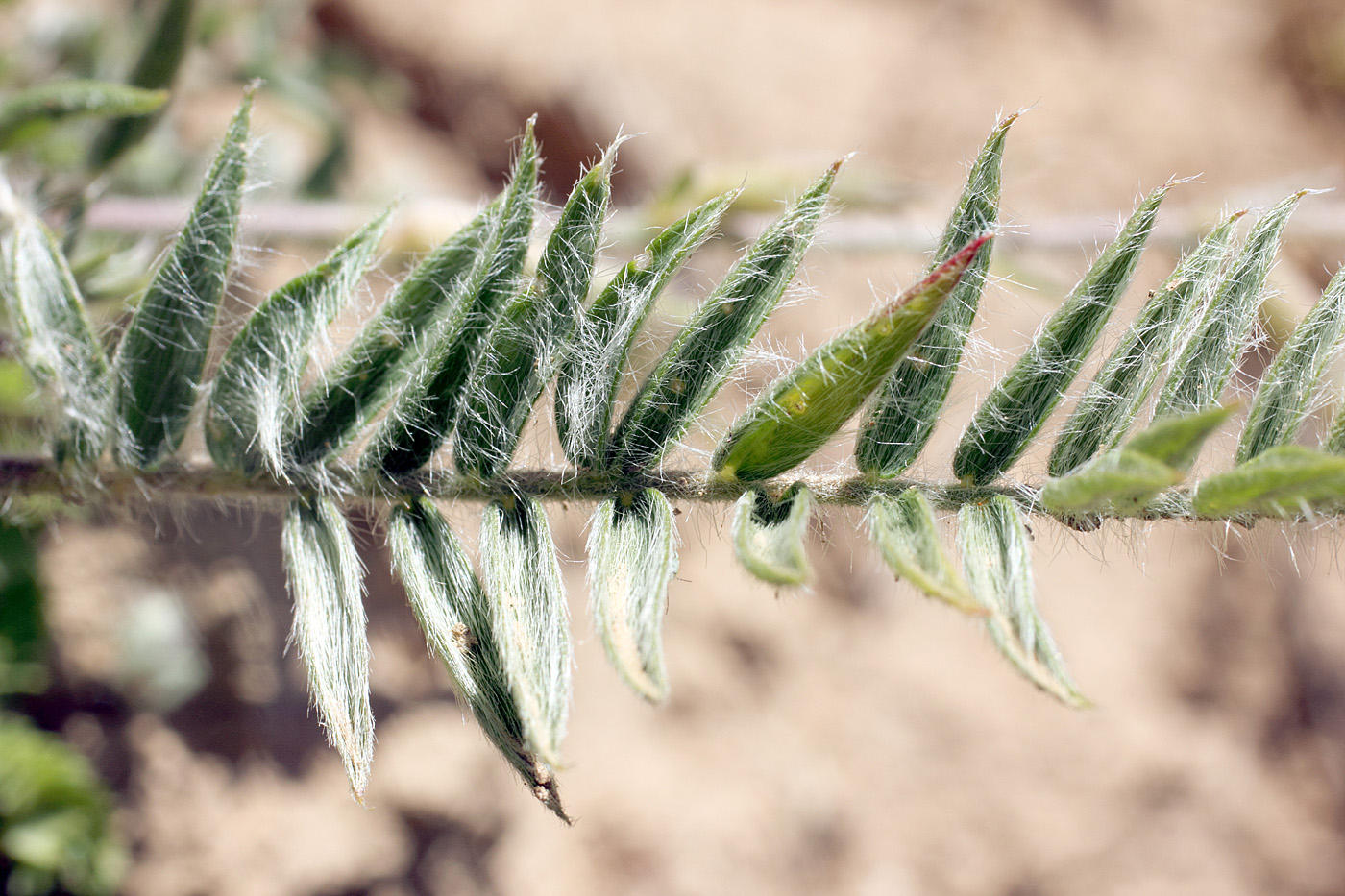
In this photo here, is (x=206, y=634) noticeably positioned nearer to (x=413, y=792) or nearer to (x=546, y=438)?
(x=413, y=792)

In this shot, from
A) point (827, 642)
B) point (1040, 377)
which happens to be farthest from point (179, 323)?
point (827, 642)

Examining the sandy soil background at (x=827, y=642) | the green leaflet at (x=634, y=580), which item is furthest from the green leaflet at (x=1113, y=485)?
the sandy soil background at (x=827, y=642)

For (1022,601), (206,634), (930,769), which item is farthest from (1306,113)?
(206,634)

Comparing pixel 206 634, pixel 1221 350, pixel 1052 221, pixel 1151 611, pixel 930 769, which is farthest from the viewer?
pixel 1151 611

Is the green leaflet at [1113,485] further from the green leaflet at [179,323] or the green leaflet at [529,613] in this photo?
the green leaflet at [179,323]

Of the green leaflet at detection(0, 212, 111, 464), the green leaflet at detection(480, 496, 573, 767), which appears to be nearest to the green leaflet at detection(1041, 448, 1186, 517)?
the green leaflet at detection(480, 496, 573, 767)

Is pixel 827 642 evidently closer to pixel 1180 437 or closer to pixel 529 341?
pixel 529 341

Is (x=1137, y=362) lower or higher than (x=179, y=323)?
higher
